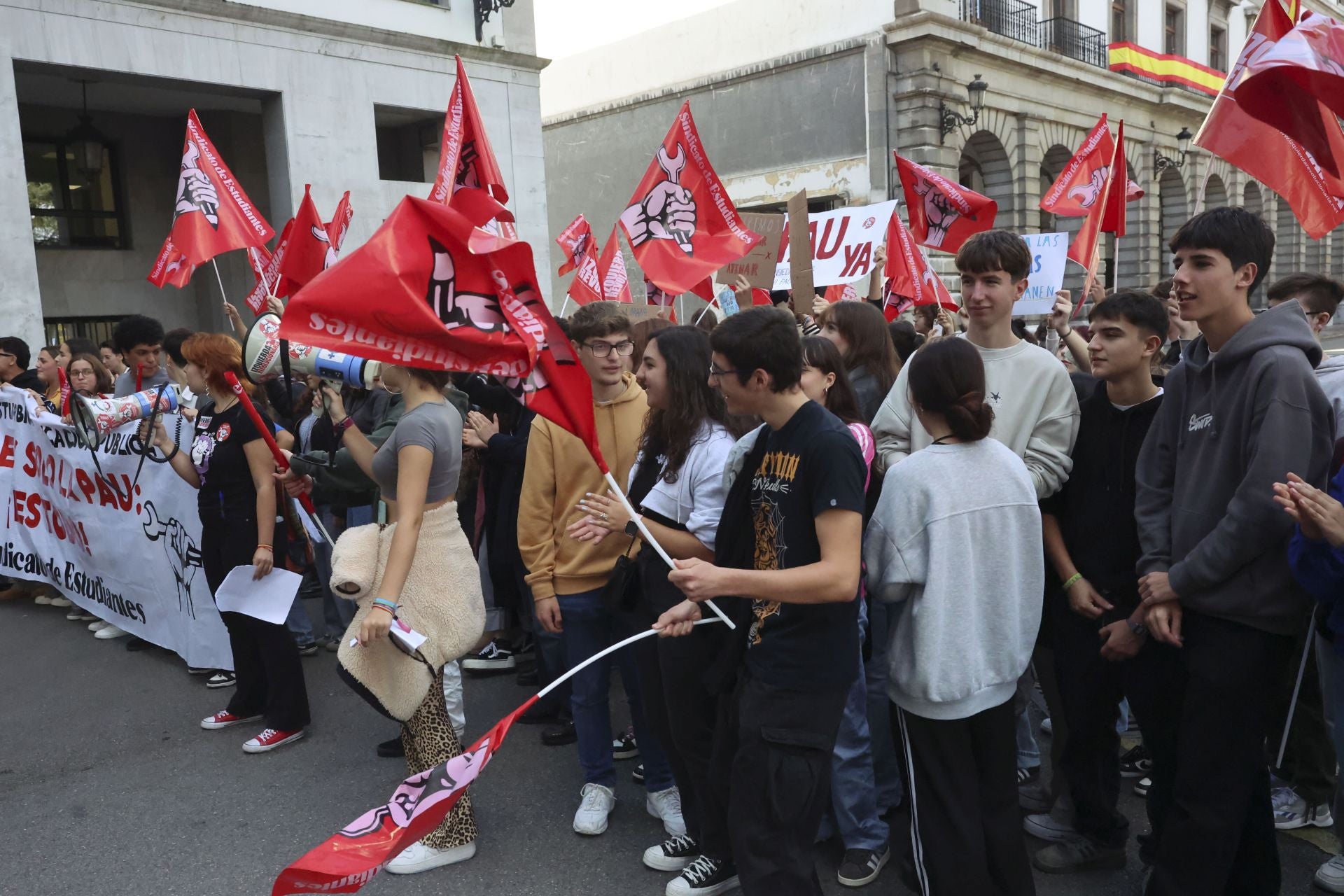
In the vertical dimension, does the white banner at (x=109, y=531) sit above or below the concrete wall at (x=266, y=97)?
below

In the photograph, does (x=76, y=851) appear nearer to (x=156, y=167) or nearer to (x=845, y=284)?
(x=845, y=284)

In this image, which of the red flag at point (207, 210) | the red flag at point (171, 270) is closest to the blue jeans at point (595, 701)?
the red flag at point (207, 210)

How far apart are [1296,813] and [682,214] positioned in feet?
16.5

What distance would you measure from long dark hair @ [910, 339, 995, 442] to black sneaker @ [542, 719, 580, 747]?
259 centimetres

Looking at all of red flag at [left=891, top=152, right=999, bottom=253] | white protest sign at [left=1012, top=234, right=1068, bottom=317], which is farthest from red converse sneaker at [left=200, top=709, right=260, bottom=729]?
white protest sign at [left=1012, top=234, right=1068, bottom=317]

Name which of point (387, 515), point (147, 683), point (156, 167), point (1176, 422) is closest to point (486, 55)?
point (156, 167)

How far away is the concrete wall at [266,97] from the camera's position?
1093 centimetres

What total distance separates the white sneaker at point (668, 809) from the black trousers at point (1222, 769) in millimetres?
1538

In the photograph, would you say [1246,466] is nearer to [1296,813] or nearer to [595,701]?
[1296,813]

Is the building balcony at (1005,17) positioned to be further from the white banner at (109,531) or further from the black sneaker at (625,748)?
the black sneaker at (625,748)

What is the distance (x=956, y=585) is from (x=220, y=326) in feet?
48.0

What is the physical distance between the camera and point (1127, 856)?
11.2 feet

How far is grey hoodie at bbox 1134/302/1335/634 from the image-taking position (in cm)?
257

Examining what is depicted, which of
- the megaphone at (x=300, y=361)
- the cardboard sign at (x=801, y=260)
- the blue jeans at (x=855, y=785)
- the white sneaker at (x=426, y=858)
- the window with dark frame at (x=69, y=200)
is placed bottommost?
the white sneaker at (x=426, y=858)
